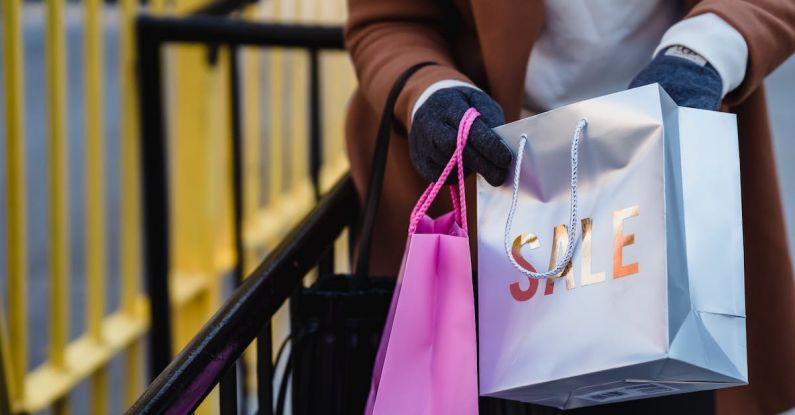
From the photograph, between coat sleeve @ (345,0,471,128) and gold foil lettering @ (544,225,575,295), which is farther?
coat sleeve @ (345,0,471,128)

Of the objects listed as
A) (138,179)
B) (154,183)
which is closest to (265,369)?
(154,183)

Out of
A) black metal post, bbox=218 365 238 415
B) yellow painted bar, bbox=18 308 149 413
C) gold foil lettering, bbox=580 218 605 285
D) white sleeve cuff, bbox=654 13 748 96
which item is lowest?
yellow painted bar, bbox=18 308 149 413

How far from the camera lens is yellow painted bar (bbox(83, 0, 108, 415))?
2.80m

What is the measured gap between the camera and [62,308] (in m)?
2.65

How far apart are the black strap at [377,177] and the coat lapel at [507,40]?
87 mm

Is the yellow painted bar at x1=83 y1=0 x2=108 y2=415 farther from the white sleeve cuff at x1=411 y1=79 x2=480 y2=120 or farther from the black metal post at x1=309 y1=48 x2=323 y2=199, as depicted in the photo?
the white sleeve cuff at x1=411 y1=79 x2=480 y2=120

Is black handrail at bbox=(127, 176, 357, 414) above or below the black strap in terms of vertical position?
below

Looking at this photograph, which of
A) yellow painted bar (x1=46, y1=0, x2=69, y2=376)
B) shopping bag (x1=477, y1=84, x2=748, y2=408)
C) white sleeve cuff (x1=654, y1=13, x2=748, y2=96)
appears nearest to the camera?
shopping bag (x1=477, y1=84, x2=748, y2=408)

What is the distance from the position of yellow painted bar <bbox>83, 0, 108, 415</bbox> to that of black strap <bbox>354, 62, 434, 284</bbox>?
1565mm

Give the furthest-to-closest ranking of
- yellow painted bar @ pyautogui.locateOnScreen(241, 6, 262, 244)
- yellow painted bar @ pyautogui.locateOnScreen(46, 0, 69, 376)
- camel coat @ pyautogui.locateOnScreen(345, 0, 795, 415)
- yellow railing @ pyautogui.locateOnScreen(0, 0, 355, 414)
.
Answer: yellow painted bar @ pyautogui.locateOnScreen(241, 6, 262, 244) < yellow painted bar @ pyautogui.locateOnScreen(46, 0, 69, 376) < yellow railing @ pyautogui.locateOnScreen(0, 0, 355, 414) < camel coat @ pyautogui.locateOnScreen(345, 0, 795, 415)

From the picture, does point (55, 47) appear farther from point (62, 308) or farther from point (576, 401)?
point (576, 401)

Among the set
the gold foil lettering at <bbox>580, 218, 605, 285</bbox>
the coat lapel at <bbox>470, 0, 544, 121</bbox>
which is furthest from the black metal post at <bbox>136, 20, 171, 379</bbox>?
the gold foil lettering at <bbox>580, 218, 605, 285</bbox>

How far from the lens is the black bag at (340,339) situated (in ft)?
4.58

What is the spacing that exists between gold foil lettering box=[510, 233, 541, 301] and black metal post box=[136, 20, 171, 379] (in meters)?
1.39
